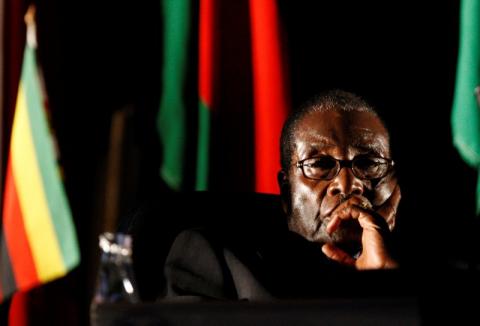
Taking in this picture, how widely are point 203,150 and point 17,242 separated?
62 cm

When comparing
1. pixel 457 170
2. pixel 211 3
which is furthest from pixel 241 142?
pixel 457 170

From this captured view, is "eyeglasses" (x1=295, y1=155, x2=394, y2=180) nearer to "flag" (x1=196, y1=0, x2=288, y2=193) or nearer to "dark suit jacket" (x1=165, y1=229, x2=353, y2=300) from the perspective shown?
"dark suit jacket" (x1=165, y1=229, x2=353, y2=300)

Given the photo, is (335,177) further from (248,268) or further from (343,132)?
(248,268)

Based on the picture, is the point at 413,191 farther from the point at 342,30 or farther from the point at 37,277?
the point at 37,277

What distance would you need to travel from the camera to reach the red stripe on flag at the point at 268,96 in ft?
8.25

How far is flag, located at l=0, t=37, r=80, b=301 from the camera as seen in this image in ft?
7.38

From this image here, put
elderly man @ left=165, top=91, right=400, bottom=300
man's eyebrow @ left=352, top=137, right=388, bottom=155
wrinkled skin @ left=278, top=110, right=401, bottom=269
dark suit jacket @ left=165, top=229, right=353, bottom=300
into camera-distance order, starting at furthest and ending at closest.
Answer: man's eyebrow @ left=352, top=137, right=388, bottom=155, wrinkled skin @ left=278, top=110, right=401, bottom=269, elderly man @ left=165, top=91, right=400, bottom=300, dark suit jacket @ left=165, top=229, right=353, bottom=300

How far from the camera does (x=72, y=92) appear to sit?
8.11 feet

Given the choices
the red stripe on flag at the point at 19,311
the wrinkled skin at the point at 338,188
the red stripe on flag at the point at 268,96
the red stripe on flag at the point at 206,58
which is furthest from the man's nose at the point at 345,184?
the red stripe on flag at the point at 19,311

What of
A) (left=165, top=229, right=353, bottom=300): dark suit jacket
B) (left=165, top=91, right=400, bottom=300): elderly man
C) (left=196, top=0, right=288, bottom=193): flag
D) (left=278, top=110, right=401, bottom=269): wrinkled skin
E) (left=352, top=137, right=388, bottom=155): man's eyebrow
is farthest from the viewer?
(left=196, top=0, right=288, bottom=193): flag

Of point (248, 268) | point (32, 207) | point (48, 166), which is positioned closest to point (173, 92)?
point (48, 166)

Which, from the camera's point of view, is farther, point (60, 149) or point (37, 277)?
point (60, 149)

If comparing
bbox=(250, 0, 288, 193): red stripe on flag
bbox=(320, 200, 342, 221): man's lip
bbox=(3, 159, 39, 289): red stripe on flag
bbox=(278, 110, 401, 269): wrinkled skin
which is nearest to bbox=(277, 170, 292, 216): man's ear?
bbox=(278, 110, 401, 269): wrinkled skin

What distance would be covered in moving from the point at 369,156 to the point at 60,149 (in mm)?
1131
